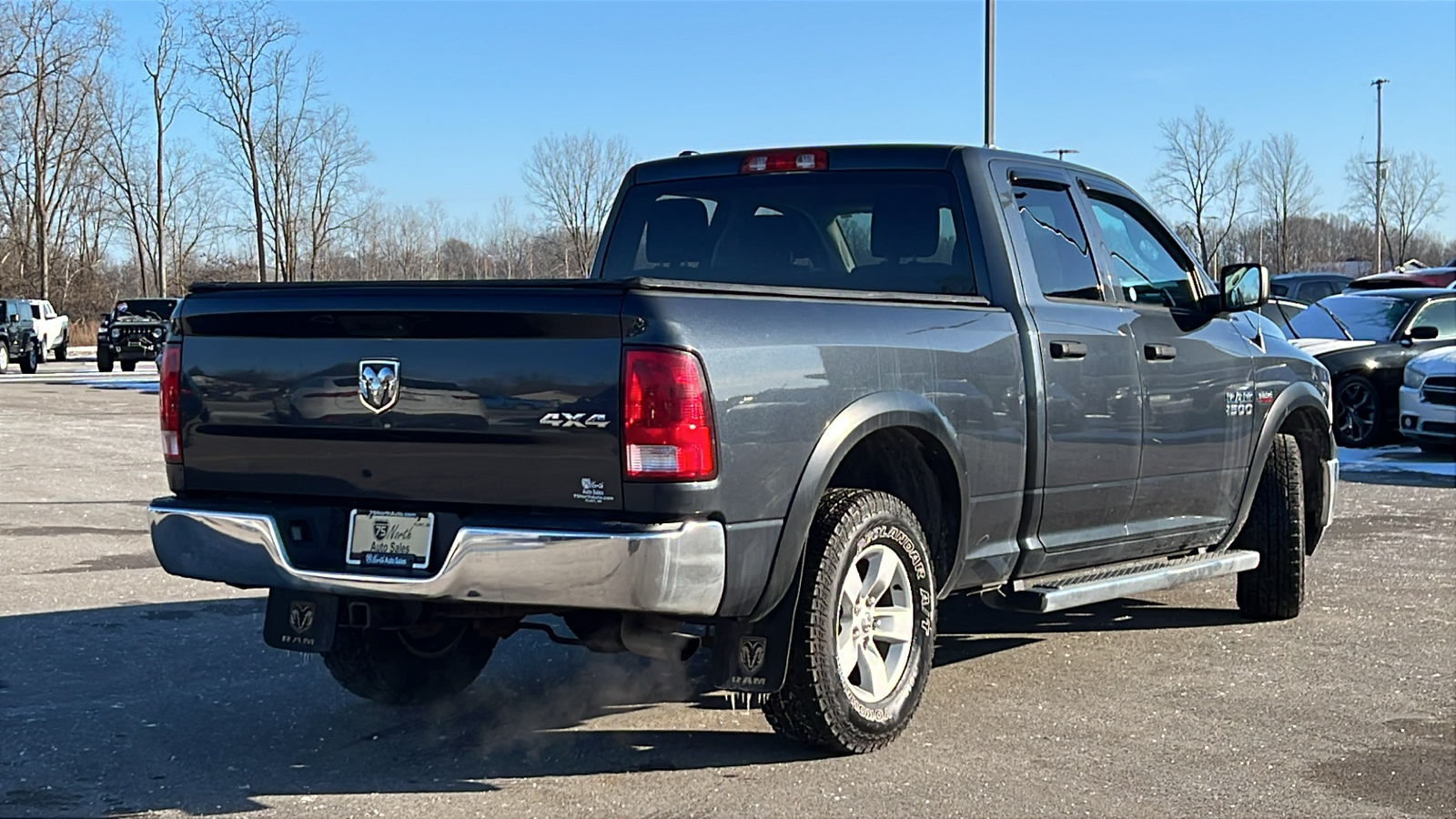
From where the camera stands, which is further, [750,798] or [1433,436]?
[1433,436]

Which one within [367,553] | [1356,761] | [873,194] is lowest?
[1356,761]

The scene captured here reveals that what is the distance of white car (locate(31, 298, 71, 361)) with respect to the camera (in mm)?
39672

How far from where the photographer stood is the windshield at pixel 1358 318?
55.1ft

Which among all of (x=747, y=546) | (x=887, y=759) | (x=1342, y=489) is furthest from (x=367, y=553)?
(x=1342, y=489)

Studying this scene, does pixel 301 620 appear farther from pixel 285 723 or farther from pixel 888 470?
pixel 888 470

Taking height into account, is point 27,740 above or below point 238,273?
below

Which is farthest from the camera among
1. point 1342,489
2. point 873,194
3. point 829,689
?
point 1342,489

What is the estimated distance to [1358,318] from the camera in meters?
17.2

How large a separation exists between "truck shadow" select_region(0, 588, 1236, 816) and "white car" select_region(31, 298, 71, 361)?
3511 cm

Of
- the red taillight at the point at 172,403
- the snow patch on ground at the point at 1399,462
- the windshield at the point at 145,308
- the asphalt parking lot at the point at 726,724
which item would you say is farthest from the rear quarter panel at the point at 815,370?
the windshield at the point at 145,308

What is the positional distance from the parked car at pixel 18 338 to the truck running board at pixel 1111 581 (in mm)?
32748

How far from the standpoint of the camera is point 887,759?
478 cm

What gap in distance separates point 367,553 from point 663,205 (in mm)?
2542

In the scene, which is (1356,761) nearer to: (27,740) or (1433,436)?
(27,740)
